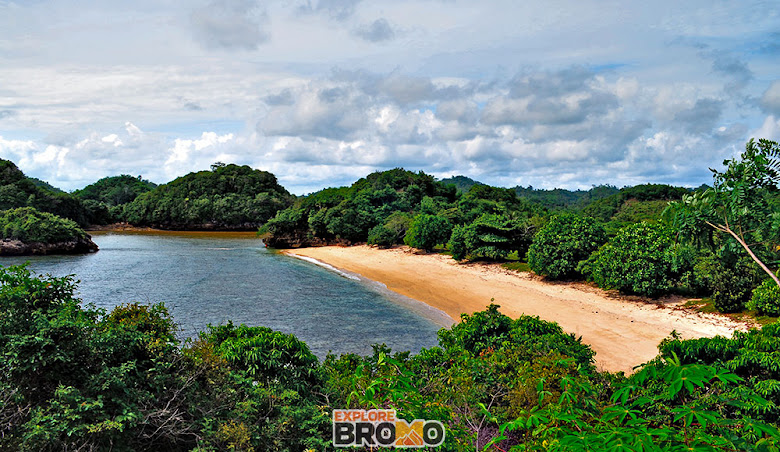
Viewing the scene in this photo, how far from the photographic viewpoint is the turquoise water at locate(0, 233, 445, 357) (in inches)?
719

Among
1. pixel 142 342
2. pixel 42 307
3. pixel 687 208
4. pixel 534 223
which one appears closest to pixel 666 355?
pixel 687 208

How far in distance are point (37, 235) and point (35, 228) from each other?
26.4 inches

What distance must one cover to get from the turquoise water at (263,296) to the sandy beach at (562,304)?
2281 millimetres

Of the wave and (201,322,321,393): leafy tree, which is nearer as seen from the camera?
(201,322,321,393): leafy tree

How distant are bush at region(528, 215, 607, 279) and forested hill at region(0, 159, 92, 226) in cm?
5995

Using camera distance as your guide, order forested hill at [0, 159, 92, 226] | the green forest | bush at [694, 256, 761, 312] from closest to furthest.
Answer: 1. the green forest
2. bush at [694, 256, 761, 312]
3. forested hill at [0, 159, 92, 226]

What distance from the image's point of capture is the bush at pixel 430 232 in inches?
1523

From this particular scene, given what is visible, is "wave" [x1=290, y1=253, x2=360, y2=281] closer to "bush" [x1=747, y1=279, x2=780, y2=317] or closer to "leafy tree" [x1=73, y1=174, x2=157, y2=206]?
"bush" [x1=747, y1=279, x2=780, y2=317]

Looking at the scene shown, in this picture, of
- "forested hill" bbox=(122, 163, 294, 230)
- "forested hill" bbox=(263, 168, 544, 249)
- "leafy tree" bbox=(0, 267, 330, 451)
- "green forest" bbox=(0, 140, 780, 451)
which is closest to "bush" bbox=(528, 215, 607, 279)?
"forested hill" bbox=(263, 168, 544, 249)

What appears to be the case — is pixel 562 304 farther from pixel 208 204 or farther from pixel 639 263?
pixel 208 204

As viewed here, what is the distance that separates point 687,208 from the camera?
22.9ft

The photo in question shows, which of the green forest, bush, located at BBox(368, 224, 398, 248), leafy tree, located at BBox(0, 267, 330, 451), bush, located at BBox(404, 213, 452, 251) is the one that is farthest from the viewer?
bush, located at BBox(368, 224, 398, 248)

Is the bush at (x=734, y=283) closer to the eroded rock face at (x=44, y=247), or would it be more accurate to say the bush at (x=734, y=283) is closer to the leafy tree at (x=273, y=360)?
the leafy tree at (x=273, y=360)

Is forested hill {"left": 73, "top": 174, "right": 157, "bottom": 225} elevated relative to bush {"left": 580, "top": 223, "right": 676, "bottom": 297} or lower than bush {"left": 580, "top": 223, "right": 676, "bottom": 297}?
elevated
